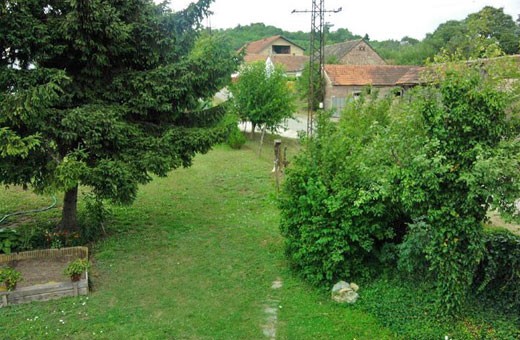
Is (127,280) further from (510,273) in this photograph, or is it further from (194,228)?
(510,273)

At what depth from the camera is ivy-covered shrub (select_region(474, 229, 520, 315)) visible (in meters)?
6.12

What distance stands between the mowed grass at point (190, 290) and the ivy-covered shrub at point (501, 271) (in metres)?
1.82

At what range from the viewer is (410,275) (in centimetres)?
697

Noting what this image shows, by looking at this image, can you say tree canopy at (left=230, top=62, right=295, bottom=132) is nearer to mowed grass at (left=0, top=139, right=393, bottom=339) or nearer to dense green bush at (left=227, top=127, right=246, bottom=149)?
dense green bush at (left=227, top=127, right=246, bottom=149)

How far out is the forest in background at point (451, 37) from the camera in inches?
286

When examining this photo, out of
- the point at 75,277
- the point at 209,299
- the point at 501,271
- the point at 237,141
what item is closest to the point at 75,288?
the point at 75,277

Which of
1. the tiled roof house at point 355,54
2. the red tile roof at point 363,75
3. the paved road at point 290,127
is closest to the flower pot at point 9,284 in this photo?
the paved road at point 290,127

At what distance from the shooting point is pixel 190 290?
24.0 ft

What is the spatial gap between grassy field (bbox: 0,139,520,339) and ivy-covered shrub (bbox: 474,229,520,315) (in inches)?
14.2

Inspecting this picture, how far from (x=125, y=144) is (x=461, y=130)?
606 centimetres

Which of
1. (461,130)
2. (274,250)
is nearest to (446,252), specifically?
(461,130)

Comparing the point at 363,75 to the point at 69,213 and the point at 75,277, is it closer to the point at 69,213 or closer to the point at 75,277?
the point at 69,213

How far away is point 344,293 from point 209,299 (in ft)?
7.57

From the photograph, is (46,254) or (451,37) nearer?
(46,254)
